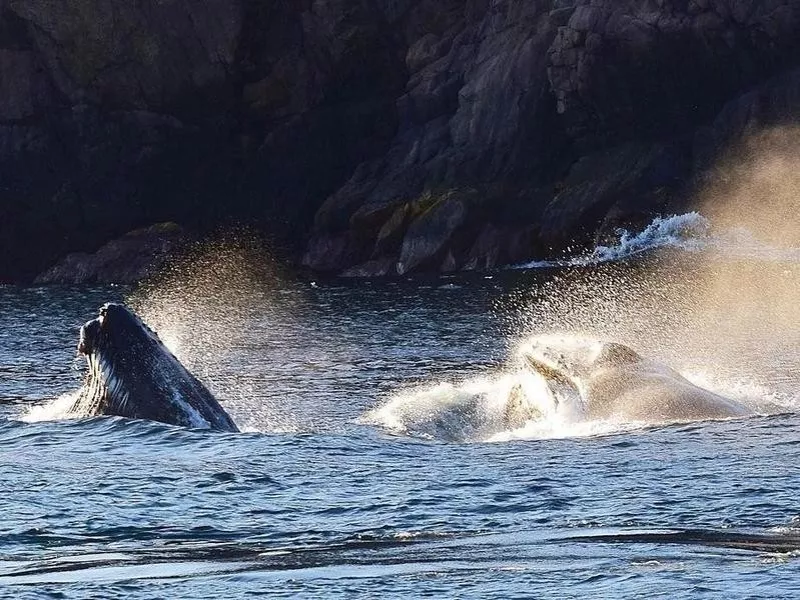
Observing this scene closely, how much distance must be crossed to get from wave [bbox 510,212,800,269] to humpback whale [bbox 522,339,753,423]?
1493 inches

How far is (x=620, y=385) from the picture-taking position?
26234 millimetres

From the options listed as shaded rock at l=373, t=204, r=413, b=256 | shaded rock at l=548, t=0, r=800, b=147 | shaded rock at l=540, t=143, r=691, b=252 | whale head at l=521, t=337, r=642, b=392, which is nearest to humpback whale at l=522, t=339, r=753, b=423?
whale head at l=521, t=337, r=642, b=392

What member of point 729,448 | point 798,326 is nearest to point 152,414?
point 729,448

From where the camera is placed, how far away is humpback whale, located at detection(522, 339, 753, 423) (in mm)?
25125

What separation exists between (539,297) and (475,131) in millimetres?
21236

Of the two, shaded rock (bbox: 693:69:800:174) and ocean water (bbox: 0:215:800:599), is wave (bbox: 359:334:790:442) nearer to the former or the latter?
ocean water (bbox: 0:215:800:599)

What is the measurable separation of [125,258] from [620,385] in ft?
201

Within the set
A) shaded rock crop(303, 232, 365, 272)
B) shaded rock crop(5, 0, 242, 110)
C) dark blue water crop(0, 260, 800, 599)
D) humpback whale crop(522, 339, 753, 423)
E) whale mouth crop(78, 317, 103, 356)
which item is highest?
shaded rock crop(5, 0, 242, 110)

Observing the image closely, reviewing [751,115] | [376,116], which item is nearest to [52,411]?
[751,115]

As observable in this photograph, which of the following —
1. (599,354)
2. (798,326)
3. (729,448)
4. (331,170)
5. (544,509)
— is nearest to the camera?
(544,509)

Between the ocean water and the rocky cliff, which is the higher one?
the rocky cliff

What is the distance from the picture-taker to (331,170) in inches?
3378

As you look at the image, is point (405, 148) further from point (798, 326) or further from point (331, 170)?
point (798, 326)

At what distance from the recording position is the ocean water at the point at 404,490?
1620 cm
